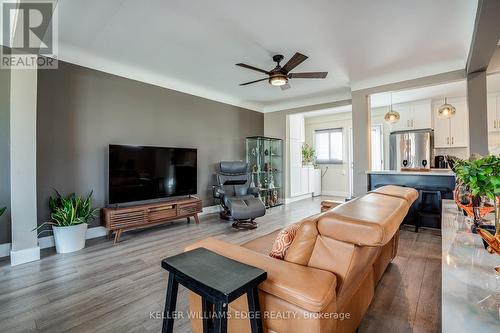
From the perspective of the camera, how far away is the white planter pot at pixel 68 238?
2865mm

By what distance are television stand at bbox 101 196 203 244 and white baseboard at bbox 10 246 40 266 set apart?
2.41 ft

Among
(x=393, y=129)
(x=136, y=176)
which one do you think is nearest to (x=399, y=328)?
(x=136, y=176)

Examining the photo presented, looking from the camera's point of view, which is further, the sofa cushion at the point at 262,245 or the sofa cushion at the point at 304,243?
the sofa cushion at the point at 262,245

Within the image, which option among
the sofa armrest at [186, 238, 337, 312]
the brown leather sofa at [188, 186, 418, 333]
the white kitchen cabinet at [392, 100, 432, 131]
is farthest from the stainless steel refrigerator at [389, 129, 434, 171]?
the sofa armrest at [186, 238, 337, 312]

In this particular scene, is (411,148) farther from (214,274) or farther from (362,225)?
(214,274)

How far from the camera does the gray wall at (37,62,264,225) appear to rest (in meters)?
3.12

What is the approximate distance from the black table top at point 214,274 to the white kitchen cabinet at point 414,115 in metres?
6.41

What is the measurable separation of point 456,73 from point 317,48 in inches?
89.7

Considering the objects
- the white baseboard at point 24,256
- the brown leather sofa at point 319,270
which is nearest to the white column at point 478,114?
the brown leather sofa at point 319,270

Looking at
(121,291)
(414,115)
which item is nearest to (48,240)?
(121,291)

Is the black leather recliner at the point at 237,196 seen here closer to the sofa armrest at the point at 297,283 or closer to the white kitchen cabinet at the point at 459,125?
the sofa armrest at the point at 297,283

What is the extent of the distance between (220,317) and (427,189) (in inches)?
161

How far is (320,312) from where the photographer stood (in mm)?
918

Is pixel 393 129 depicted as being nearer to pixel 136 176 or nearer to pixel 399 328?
pixel 399 328
